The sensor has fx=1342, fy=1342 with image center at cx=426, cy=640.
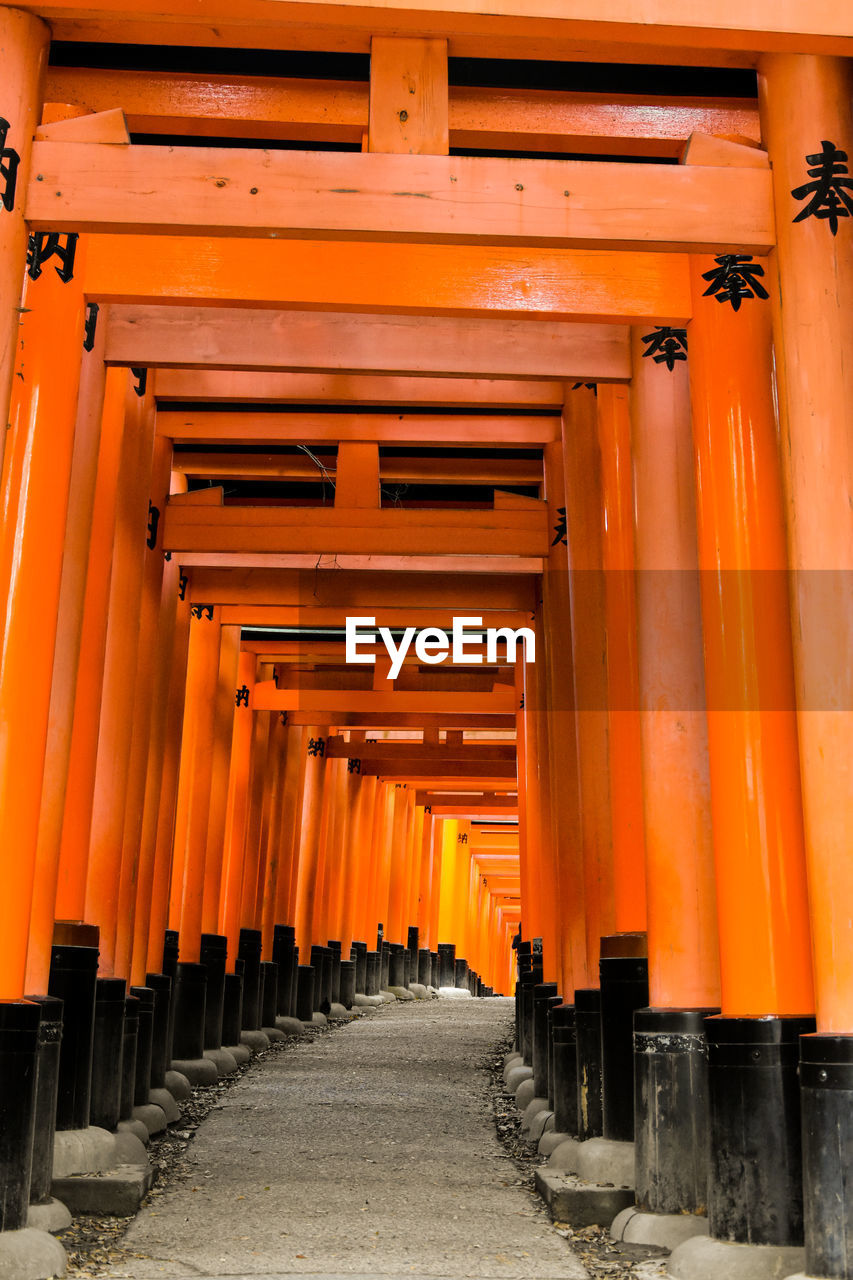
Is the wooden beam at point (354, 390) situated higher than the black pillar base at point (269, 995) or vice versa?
the wooden beam at point (354, 390)

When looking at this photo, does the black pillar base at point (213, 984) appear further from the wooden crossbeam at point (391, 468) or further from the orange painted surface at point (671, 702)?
the orange painted surface at point (671, 702)

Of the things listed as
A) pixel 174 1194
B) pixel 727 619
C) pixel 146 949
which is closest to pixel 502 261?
pixel 727 619

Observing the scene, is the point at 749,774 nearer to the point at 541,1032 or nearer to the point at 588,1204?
the point at 588,1204

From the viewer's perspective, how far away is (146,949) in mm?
8609

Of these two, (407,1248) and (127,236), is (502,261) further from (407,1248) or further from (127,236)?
(407,1248)

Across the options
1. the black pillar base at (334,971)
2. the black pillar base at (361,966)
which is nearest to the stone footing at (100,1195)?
the black pillar base at (334,971)

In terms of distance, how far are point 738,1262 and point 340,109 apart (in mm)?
4684

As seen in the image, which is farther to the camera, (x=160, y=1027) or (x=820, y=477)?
(x=160, y=1027)

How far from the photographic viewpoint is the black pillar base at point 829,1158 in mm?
3932

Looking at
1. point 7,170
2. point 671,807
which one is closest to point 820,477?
point 671,807

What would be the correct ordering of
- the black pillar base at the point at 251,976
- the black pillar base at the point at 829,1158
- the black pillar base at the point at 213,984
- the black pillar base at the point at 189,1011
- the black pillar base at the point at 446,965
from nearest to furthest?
the black pillar base at the point at 829,1158
the black pillar base at the point at 189,1011
the black pillar base at the point at 213,984
the black pillar base at the point at 251,976
the black pillar base at the point at 446,965

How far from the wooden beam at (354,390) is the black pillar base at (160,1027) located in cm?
393

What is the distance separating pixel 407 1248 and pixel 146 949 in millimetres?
4045

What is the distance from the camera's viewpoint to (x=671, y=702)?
5.69m
